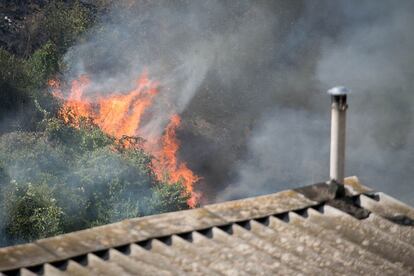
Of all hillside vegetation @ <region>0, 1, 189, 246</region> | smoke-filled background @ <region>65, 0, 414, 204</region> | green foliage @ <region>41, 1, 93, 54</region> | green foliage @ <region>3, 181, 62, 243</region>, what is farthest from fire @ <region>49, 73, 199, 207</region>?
green foliage @ <region>3, 181, 62, 243</region>

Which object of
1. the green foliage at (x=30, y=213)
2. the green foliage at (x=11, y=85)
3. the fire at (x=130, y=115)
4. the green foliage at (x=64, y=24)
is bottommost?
the green foliage at (x=30, y=213)

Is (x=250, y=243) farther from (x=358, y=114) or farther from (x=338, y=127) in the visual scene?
(x=358, y=114)

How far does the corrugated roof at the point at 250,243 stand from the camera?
8711mm

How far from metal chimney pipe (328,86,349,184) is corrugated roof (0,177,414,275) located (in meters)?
0.31

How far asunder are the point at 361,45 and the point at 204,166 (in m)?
9.04

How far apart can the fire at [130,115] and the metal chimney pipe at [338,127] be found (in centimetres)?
2315

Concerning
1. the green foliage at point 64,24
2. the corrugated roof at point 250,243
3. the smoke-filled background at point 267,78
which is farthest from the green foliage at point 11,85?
the corrugated roof at point 250,243

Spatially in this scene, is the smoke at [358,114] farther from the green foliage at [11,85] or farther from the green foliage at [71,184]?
the green foliage at [11,85]

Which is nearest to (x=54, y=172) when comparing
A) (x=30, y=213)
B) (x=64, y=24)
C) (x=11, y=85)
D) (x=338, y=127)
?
(x=30, y=213)

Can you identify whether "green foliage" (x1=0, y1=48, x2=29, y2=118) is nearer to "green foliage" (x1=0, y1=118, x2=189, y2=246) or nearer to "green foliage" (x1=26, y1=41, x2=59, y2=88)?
"green foliage" (x1=26, y1=41, x2=59, y2=88)

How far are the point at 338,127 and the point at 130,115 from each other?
26.2 m

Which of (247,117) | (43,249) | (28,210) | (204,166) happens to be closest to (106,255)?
(43,249)

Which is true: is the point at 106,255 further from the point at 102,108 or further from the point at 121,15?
the point at 121,15

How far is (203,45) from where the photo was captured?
39500mm
